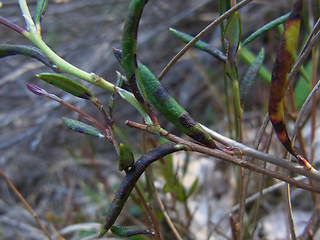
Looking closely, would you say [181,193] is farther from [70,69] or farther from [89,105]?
[89,105]

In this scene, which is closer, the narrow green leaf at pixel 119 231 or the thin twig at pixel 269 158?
the thin twig at pixel 269 158

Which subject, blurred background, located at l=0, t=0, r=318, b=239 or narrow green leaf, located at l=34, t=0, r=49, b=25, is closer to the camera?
narrow green leaf, located at l=34, t=0, r=49, b=25

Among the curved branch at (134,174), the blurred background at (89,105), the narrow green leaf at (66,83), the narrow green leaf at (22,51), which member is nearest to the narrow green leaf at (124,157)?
the curved branch at (134,174)

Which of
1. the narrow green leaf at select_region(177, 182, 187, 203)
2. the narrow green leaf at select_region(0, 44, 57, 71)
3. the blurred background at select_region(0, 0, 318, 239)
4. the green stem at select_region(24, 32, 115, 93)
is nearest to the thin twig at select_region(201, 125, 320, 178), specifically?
the green stem at select_region(24, 32, 115, 93)

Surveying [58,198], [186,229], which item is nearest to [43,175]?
[58,198]

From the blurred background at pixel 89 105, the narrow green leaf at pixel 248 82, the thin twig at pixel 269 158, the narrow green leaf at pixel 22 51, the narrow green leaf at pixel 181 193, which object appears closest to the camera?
the thin twig at pixel 269 158

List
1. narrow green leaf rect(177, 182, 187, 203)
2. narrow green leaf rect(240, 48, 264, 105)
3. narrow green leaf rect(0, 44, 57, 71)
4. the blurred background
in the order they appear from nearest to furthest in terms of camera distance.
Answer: narrow green leaf rect(0, 44, 57, 71), narrow green leaf rect(240, 48, 264, 105), narrow green leaf rect(177, 182, 187, 203), the blurred background

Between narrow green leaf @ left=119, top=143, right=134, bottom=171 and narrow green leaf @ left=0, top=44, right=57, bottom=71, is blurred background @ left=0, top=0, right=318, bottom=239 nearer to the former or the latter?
narrow green leaf @ left=0, top=44, right=57, bottom=71

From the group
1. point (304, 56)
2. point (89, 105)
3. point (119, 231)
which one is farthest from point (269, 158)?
point (89, 105)

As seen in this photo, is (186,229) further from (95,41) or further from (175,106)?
(95,41)

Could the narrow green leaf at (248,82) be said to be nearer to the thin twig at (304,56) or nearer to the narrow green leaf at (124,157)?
the thin twig at (304,56)
